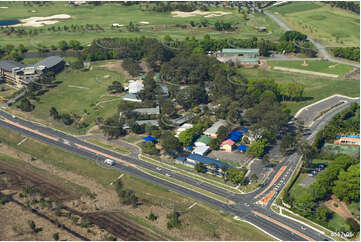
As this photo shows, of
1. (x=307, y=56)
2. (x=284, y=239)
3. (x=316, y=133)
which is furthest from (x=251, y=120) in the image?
(x=307, y=56)

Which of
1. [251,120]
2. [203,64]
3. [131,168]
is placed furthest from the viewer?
[203,64]

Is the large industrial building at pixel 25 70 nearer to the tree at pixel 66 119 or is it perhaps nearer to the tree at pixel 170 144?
the tree at pixel 66 119

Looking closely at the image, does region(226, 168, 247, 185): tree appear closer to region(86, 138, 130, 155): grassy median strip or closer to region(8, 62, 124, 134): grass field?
region(86, 138, 130, 155): grassy median strip

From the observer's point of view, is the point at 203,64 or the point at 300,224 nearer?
the point at 300,224

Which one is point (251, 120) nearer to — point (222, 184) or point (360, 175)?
point (222, 184)

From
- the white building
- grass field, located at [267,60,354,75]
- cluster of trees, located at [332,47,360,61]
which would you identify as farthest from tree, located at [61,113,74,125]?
cluster of trees, located at [332,47,360,61]


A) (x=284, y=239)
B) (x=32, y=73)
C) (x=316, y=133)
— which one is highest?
(x=32, y=73)

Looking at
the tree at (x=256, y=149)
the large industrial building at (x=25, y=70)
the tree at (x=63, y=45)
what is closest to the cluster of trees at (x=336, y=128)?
the tree at (x=256, y=149)
